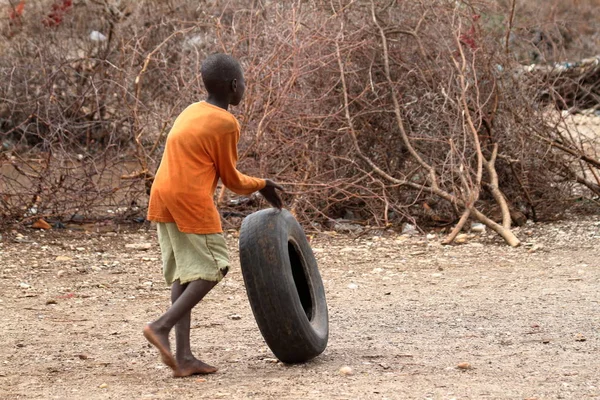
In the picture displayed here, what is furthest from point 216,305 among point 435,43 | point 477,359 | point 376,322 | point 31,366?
point 435,43

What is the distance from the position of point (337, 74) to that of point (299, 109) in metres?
0.58

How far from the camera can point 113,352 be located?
4.70 meters

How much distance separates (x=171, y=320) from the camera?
3932 millimetres

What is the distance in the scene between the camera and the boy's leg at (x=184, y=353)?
4070 mm

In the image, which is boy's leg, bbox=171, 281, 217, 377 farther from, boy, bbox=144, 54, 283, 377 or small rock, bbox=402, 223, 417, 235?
small rock, bbox=402, 223, 417, 235

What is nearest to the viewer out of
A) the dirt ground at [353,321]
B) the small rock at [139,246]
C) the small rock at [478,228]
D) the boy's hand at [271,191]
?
the dirt ground at [353,321]

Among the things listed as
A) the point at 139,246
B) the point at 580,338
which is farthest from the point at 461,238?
the point at 580,338

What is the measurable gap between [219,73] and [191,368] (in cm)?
130

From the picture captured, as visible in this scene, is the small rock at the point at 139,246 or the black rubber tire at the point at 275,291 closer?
the black rubber tire at the point at 275,291

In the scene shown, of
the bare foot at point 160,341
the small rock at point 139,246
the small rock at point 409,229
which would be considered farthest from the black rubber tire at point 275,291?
the small rock at point 409,229

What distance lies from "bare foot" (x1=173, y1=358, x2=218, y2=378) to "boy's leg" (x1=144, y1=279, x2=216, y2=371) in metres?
0.05

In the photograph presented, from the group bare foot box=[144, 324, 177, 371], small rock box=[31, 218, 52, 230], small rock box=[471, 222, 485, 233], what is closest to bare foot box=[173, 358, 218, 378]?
bare foot box=[144, 324, 177, 371]

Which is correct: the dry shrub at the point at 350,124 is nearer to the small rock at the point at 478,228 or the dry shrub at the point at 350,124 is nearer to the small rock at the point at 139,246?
the small rock at the point at 478,228

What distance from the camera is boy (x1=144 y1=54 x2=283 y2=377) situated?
12.8 feet
